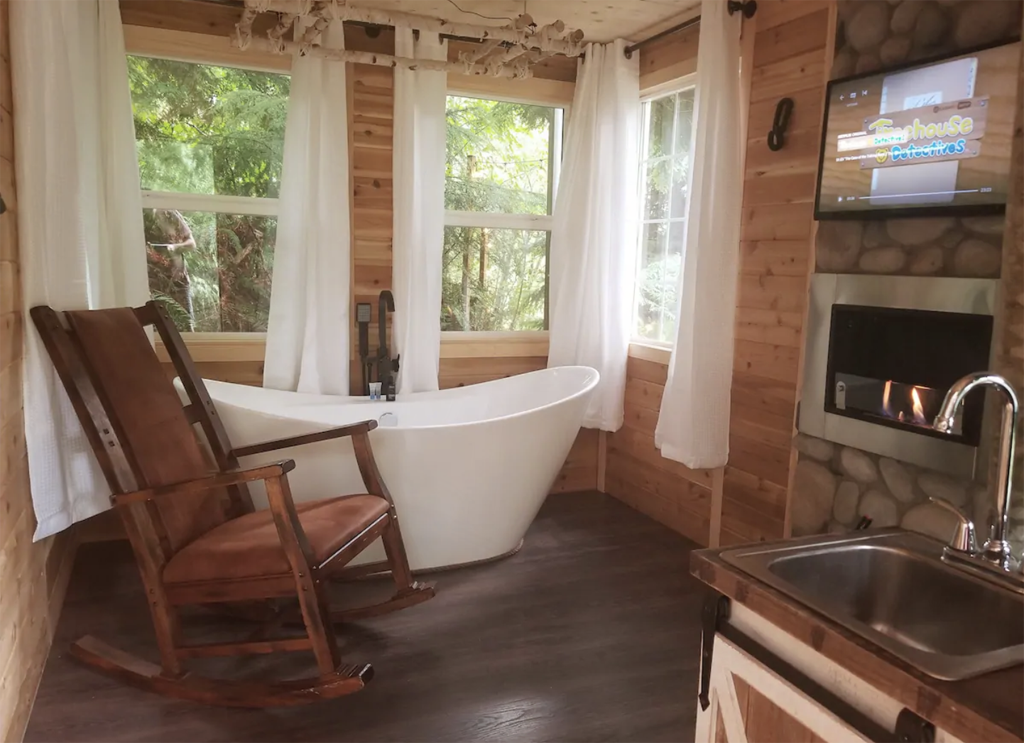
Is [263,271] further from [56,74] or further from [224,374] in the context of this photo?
[56,74]

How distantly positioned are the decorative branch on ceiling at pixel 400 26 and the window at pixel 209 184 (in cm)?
41

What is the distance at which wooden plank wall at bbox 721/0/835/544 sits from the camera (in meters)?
2.71

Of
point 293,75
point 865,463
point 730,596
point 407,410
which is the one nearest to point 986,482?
point 865,463

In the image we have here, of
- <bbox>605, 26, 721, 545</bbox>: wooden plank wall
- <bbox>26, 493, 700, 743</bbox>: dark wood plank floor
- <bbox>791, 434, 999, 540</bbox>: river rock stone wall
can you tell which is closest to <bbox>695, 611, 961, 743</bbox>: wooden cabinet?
<bbox>26, 493, 700, 743</bbox>: dark wood plank floor

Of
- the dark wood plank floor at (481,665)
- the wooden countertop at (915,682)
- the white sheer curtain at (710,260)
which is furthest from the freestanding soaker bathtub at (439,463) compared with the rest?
the wooden countertop at (915,682)

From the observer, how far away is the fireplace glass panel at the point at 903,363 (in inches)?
80.4

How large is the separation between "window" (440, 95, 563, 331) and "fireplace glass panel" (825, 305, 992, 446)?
1.89 m

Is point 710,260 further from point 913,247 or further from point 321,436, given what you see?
point 321,436

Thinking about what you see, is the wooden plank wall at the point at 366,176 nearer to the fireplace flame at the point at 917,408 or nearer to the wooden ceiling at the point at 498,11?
the wooden ceiling at the point at 498,11

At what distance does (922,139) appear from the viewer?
2178mm

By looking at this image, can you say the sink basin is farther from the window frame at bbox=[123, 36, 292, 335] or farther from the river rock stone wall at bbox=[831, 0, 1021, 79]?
the window frame at bbox=[123, 36, 292, 335]

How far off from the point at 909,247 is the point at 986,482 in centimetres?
71

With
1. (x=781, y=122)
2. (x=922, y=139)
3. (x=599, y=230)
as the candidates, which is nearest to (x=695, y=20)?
(x=781, y=122)

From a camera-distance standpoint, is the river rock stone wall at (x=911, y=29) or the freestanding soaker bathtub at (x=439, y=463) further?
the freestanding soaker bathtub at (x=439, y=463)
